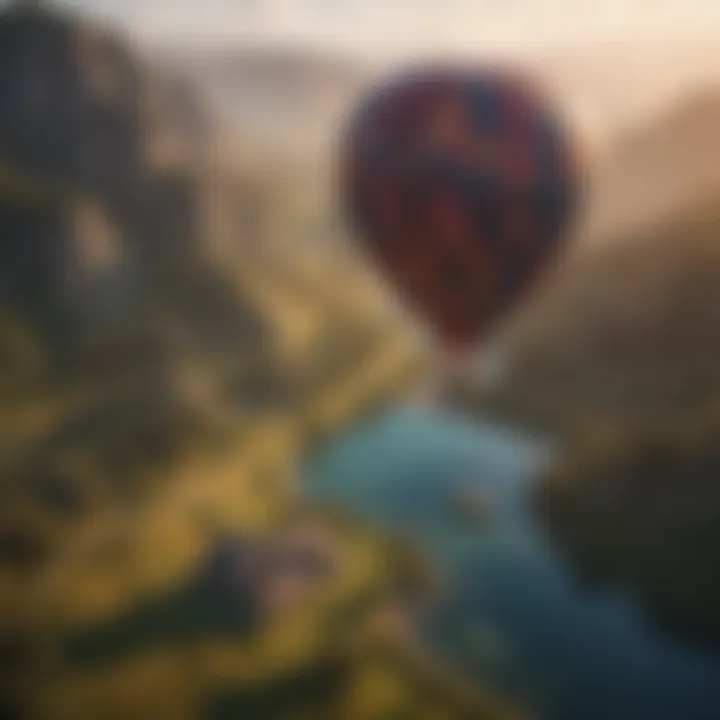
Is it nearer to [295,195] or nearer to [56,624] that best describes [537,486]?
[295,195]

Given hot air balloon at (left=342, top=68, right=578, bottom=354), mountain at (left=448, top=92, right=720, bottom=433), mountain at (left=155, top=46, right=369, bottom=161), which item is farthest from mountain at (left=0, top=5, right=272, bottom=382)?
mountain at (left=448, top=92, right=720, bottom=433)

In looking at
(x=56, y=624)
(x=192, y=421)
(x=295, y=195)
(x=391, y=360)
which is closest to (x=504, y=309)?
(x=391, y=360)

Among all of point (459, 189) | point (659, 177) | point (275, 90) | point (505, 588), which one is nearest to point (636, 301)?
point (659, 177)

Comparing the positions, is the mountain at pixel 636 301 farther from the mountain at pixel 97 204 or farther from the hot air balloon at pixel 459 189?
the mountain at pixel 97 204

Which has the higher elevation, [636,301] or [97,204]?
[97,204]

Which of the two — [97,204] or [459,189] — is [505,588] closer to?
[459,189]

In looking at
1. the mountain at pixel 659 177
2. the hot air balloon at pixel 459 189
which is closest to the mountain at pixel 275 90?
the hot air balloon at pixel 459 189
